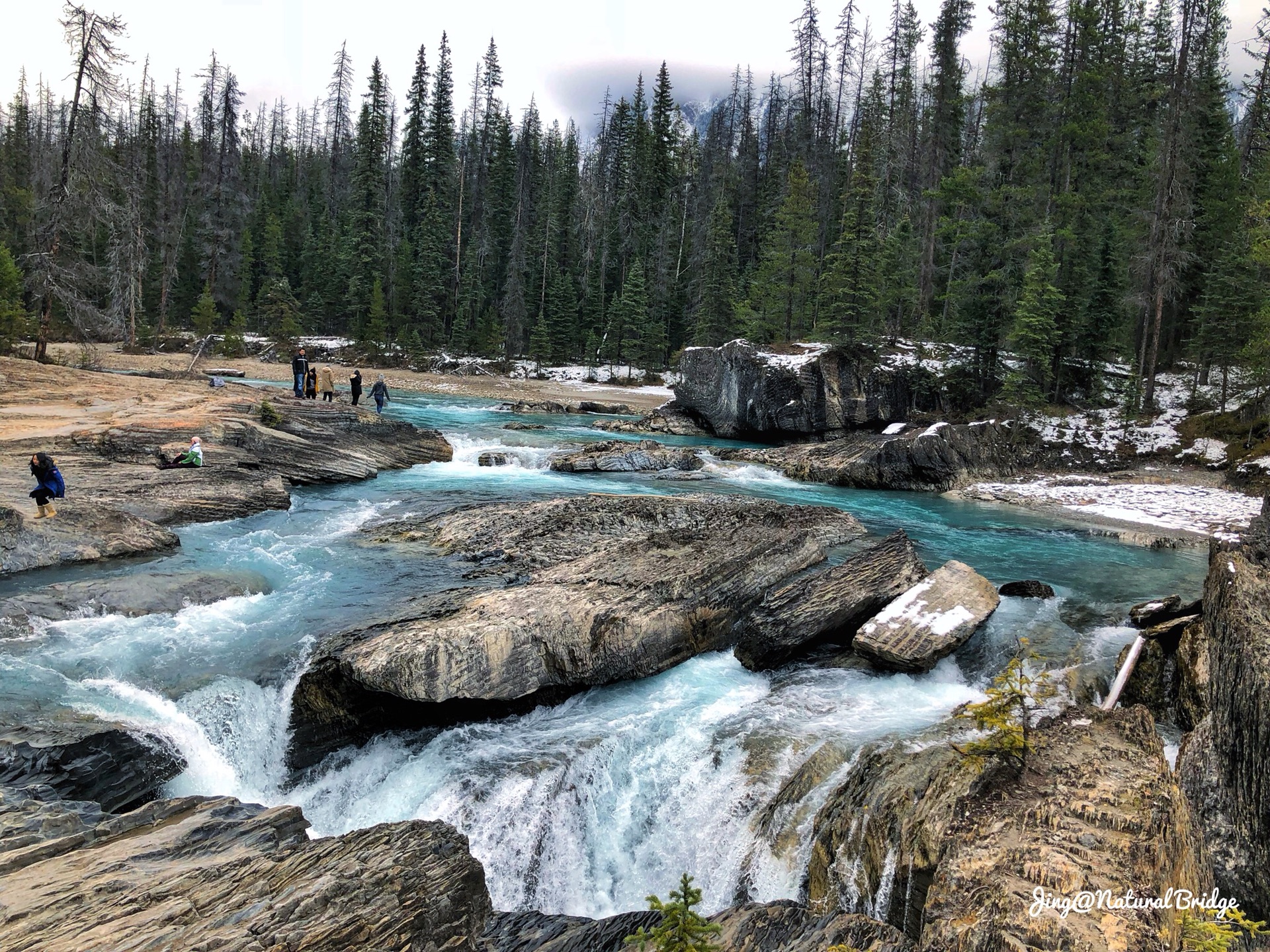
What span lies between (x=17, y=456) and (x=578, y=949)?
51.6ft

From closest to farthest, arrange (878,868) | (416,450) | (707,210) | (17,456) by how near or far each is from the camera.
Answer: (878,868)
(17,456)
(416,450)
(707,210)

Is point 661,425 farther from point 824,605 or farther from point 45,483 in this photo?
point 45,483

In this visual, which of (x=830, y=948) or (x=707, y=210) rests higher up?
(x=707, y=210)

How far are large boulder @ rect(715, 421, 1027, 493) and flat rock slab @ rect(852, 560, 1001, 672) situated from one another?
1303 cm

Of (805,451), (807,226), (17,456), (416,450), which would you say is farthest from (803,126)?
(17,456)

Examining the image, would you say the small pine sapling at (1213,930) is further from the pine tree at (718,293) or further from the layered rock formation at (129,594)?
the pine tree at (718,293)

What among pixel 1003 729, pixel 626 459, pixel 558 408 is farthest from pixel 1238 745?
pixel 558 408

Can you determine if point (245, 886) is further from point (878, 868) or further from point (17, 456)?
point (17, 456)

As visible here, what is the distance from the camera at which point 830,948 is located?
4.08 metres

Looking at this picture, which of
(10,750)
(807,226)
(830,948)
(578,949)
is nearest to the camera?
(830,948)

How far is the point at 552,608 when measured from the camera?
9484 millimetres

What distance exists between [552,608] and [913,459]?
17942 mm

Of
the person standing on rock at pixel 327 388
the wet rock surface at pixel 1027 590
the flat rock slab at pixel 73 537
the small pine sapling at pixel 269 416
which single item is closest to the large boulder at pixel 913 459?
the wet rock surface at pixel 1027 590

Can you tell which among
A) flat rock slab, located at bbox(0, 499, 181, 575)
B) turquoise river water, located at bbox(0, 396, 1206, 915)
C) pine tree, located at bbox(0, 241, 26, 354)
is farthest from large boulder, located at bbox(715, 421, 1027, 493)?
pine tree, located at bbox(0, 241, 26, 354)
